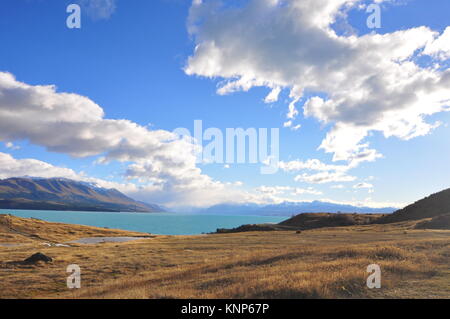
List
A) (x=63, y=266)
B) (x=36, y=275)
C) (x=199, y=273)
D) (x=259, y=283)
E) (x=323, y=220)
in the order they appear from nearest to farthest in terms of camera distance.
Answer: (x=259, y=283) → (x=199, y=273) → (x=36, y=275) → (x=63, y=266) → (x=323, y=220)

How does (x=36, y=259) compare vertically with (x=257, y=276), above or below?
below

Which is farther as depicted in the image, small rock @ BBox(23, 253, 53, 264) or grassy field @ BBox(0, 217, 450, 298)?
small rock @ BBox(23, 253, 53, 264)

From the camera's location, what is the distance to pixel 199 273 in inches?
898

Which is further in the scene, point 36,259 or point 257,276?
point 36,259

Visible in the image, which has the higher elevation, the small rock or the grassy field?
the grassy field

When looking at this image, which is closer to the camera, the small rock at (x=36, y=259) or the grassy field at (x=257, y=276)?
the grassy field at (x=257, y=276)

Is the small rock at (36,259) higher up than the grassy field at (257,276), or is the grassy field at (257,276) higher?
the grassy field at (257,276)

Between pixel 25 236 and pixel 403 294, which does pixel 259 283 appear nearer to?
pixel 403 294

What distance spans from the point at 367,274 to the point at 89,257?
31.7 meters

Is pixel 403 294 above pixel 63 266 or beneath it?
above
